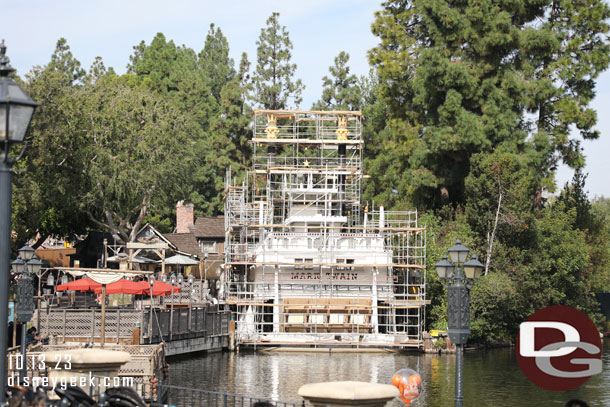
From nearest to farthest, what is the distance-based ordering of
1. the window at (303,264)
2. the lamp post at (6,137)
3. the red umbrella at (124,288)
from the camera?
the lamp post at (6,137) < the red umbrella at (124,288) < the window at (303,264)

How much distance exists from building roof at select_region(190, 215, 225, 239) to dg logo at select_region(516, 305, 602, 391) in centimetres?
3114

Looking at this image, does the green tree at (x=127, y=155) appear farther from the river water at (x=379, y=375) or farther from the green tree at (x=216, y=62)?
the green tree at (x=216, y=62)

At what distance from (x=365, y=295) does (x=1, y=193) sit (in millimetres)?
41348

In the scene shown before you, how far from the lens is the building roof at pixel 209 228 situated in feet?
247

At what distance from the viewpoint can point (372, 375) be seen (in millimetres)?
36906

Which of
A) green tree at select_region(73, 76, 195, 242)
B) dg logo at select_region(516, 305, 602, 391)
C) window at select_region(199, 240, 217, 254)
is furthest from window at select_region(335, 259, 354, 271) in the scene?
window at select_region(199, 240, 217, 254)

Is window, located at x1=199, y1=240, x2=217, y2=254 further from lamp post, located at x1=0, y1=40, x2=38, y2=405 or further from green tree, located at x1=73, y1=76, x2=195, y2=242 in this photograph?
lamp post, located at x1=0, y1=40, x2=38, y2=405

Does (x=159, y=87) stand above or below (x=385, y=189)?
above

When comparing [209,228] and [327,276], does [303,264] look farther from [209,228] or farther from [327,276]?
[209,228]

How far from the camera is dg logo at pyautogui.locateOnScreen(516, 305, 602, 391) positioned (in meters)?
37.0

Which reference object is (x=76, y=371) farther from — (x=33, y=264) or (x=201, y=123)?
(x=201, y=123)

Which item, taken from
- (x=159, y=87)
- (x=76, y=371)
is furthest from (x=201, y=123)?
(x=76, y=371)

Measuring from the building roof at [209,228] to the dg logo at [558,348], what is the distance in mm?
31138

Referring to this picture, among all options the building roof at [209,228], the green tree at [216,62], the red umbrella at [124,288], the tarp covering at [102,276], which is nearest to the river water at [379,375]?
the red umbrella at [124,288]
